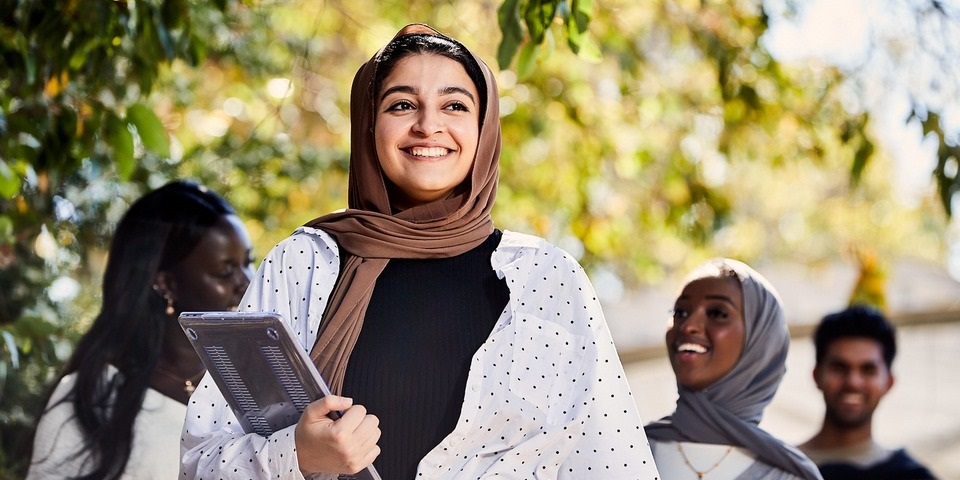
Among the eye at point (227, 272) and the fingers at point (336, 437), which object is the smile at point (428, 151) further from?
the eye at point (227, 272)

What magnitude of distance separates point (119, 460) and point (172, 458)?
0.15m

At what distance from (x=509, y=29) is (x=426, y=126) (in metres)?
1.10

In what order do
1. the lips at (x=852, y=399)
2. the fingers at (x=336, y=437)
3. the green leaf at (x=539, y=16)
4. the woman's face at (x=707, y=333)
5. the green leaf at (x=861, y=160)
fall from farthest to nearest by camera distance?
the green leaf at (x=861, y=160) → the lips at (x=852, y=399) → the woman's face at (x=707, y=333) → the green leaf at (x=539, y=16) → the fingers at (x=336, y=437)

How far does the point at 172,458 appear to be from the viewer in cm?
369

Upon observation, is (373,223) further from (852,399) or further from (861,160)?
(861,160)

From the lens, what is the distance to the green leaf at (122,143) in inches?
135

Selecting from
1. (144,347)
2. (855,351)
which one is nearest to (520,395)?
(144,347)

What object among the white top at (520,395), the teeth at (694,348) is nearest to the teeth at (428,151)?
the white top at (520,395)

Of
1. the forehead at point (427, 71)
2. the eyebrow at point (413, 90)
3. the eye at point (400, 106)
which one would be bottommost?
the eye at point (400, 106)

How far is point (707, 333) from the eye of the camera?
12.1ft

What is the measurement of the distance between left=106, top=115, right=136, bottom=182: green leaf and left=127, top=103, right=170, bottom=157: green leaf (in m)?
0.07

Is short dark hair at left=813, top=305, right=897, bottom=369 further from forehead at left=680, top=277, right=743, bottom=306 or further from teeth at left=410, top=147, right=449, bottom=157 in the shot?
teeth at left=410, top=147, right=449, bottom=157

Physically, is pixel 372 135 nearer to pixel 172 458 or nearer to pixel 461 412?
pixel 461 412

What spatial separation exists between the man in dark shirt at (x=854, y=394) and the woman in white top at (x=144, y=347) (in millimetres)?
1862
